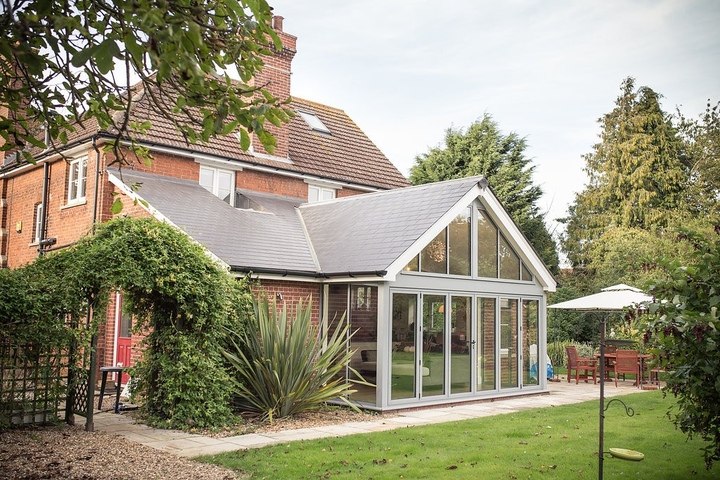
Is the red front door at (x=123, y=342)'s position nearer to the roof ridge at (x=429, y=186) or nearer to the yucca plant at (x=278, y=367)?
the yucca plant at (x=278, y=367)

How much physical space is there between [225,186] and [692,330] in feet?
45.9

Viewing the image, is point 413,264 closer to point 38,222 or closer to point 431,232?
point 431,232

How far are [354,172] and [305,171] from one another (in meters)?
2.80

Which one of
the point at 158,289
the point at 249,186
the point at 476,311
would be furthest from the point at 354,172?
the point at 158,289

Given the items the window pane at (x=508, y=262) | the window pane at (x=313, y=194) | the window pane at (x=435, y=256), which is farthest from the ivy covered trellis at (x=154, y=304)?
the window pane at (x=313, y=194)

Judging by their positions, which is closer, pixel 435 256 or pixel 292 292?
pixel 292 292

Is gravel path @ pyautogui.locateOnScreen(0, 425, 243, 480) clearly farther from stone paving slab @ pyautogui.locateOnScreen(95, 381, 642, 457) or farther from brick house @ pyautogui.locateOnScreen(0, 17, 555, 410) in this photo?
brick house @ pyautogui.locateOnScreen(0, 17, 555, 410)

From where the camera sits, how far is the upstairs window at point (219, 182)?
58.2ft

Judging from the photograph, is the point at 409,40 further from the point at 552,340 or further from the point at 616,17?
the point at 552,340

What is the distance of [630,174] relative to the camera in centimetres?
3897

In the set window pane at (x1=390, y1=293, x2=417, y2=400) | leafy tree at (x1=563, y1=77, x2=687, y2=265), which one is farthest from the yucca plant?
leafy tree at (x1=563, y1=77, x2=687, y2=265)

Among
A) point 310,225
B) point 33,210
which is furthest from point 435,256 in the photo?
point 33,210

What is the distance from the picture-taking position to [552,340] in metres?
25.1

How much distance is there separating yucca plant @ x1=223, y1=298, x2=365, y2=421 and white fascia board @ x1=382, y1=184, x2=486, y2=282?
5.44ft
